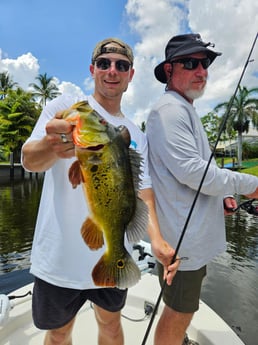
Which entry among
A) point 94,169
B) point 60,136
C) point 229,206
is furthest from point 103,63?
point 229,206

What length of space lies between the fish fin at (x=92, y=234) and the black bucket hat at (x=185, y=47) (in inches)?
60.3

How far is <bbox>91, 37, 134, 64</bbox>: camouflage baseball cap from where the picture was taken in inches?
76.2

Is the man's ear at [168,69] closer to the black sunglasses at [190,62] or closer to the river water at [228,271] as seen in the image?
the black sunglasses at [190,62]

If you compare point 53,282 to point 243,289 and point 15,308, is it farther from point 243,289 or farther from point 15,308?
point 243,289

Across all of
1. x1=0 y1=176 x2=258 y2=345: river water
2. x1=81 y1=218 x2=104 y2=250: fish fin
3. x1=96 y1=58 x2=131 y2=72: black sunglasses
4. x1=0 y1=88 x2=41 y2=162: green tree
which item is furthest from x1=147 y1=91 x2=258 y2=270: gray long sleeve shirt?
x1=0 y1=88 x2=41 y2=162: green tree

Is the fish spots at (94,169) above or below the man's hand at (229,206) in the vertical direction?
above

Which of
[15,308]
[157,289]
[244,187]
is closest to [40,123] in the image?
[244,187]

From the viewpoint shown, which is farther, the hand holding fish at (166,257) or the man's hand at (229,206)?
the man's hand at (229,206)

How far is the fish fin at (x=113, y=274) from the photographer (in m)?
1.41

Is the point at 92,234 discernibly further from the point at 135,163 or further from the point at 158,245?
the point at 158,245

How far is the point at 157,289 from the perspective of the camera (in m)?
3.82

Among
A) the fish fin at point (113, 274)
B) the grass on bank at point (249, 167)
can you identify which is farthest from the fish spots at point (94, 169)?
the grass on bank at point (249, 167)

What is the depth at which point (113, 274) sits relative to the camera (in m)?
1.42

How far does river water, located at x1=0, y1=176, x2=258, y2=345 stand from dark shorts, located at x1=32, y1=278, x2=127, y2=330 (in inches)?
150
